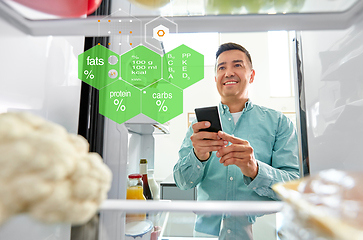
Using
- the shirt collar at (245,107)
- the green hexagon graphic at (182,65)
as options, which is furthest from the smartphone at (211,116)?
the shirt collar at (245,107)

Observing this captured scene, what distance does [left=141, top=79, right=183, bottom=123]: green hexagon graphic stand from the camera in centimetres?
93

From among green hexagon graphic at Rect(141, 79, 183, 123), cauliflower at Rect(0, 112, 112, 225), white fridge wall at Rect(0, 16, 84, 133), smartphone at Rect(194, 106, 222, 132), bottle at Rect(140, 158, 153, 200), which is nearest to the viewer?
cauliflower at Rect(0, 112, 112, 225)

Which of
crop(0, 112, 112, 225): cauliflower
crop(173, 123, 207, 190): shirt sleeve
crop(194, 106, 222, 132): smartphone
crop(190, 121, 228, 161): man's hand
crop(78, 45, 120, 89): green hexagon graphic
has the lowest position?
crop(173, 123, 207, 190): shirt sleeve

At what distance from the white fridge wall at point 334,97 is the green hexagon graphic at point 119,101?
61 centimetres

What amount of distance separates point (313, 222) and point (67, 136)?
210 mm

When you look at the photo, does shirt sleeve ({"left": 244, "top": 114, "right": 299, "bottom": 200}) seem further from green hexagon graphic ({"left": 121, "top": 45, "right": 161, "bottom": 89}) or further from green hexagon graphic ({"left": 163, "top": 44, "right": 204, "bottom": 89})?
green hexagon graphic ({"left": 121, "top": 45, "right": 161, "bottom": 89})

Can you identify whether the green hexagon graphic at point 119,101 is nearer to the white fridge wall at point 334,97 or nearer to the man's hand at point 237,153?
the man's hand at point 237,153

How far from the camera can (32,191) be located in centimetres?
15

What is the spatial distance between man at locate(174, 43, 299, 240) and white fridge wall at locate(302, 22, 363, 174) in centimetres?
24

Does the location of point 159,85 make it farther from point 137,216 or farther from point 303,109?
point 137,216

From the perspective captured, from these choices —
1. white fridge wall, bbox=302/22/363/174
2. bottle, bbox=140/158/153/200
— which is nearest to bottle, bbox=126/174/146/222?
bottle, bbox=140/158/153/200

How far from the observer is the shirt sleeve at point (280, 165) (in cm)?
74
